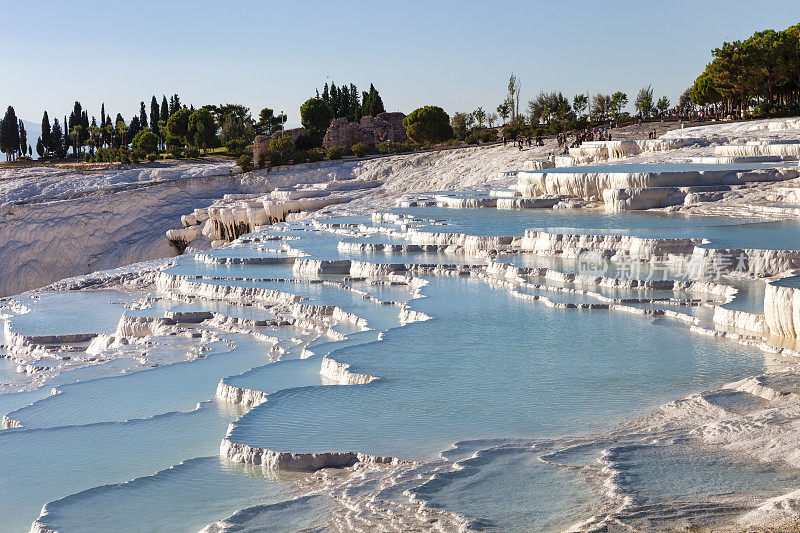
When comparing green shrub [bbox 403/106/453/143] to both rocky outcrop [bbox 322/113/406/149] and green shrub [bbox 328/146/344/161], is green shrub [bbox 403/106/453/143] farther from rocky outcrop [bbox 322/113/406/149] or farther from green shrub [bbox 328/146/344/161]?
green shrub [bbox 328/146/344/161]

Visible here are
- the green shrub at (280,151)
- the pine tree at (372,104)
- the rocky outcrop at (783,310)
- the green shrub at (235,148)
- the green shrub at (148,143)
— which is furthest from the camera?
the pine tree at (372,104)

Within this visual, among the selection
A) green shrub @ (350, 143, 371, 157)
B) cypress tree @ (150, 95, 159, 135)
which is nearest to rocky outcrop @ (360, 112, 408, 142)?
green shrub @ (350, 143, 371, 157)

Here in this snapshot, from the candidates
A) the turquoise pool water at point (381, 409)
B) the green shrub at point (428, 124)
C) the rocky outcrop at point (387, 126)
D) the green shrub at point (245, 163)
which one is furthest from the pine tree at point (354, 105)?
the turquoise pool water at point (381, 409)

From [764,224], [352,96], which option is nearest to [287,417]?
[764,224]

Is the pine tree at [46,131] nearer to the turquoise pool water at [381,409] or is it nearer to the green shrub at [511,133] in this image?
the green shrub at [511,133]

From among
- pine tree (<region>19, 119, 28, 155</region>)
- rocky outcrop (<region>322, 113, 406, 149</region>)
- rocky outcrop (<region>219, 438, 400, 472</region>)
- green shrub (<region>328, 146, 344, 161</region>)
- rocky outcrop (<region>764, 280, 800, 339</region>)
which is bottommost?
rocky outcrop (<region>219, 438, 400, 472</region>)

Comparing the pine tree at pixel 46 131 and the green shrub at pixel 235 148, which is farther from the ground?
the pine tree at pixel 46 131

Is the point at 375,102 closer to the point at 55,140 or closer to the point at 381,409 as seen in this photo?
the point at 55,140

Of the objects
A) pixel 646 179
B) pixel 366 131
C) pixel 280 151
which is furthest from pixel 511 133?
pixel 646 179

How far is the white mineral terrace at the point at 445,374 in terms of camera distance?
526 centimetres

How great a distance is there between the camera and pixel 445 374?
775cm

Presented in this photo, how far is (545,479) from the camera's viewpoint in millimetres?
5340

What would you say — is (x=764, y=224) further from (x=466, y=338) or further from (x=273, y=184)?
(x=273, y=184)

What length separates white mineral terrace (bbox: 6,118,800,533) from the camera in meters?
5.26
